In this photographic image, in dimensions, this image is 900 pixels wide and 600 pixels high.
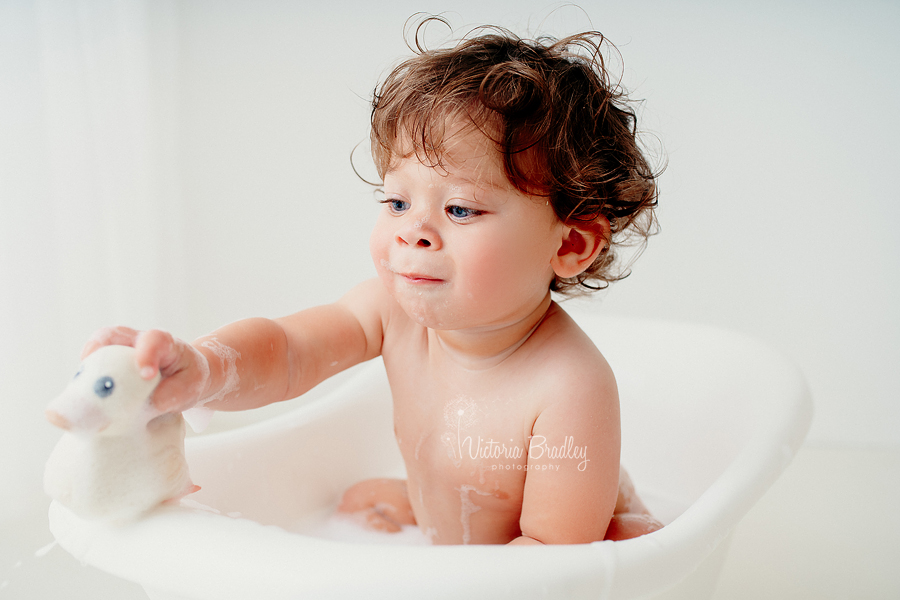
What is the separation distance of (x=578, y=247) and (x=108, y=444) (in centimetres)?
51

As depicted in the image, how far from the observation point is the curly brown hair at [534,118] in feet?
2.52

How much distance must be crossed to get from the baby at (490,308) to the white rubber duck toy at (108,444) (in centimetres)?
5

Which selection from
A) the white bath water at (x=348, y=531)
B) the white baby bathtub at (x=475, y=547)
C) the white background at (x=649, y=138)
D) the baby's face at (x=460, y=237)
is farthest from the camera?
the white background at (x=649, y=138)

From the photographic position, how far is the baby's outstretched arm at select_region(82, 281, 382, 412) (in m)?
0.63

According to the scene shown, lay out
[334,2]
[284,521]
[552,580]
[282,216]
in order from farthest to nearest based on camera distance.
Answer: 1. [282,216]
2. [334,2]
3. [284,521]
4. [552,580]

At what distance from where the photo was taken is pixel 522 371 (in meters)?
0.86

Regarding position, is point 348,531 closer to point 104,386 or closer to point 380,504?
point 380,504

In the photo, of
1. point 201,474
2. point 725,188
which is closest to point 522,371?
point 201,474

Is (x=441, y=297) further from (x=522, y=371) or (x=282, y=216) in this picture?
(x=282, y=216)

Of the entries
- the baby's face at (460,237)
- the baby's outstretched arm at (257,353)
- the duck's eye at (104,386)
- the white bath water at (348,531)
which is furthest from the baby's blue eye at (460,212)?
the white bath water at (348,531)

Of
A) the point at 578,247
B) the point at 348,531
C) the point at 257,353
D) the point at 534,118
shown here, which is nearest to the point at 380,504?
the point at 348,531

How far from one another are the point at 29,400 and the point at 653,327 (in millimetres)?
1118

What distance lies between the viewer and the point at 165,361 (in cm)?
63

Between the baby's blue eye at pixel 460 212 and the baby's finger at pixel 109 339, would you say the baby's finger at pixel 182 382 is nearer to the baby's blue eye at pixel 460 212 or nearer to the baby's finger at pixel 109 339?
the baby's finger at pixel 109 339
